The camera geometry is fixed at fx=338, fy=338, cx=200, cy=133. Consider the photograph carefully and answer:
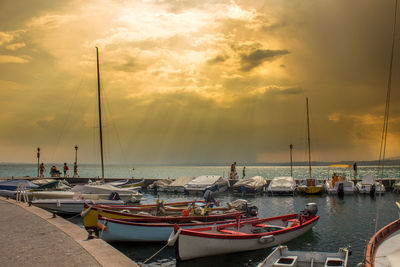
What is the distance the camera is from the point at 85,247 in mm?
10914

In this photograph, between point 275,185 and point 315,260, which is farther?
point 275,185

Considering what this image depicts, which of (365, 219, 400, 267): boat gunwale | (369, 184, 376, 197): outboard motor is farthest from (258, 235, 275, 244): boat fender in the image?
(369, 184, 376, 197): outboard motor

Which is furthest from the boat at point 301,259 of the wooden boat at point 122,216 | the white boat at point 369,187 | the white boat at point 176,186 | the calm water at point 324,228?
the white boat at point 176,186

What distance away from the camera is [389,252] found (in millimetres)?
10383

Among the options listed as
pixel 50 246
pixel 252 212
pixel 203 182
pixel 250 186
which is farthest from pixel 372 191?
pixel 50 246

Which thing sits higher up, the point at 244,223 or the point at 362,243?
the point at 244,223

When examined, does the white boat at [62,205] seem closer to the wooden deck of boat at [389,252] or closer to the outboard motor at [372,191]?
the wooden deck of boat at [389,252]

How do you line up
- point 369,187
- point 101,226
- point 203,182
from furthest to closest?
point 203,182 → point 369,187 → point 101,226

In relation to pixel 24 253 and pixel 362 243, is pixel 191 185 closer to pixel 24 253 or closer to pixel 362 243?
pixel 362 243

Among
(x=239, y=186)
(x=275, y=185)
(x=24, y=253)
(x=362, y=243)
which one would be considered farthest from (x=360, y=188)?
(x=24, y=253)

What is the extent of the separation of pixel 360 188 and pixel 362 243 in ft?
77.9

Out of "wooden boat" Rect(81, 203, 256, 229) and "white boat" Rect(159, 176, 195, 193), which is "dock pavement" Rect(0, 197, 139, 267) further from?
"white boat" Rect(159, 176, 195, 193)

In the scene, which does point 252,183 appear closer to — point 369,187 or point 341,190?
point 341,190

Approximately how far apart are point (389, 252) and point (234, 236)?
245 inches
